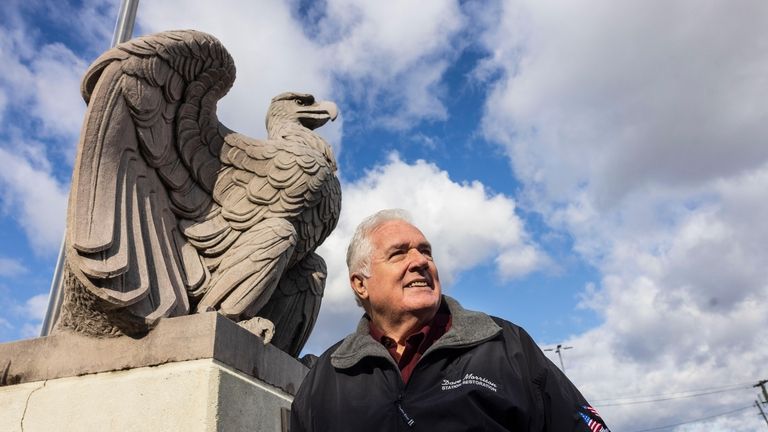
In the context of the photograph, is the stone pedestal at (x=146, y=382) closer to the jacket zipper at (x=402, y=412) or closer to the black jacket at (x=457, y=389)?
the black jacket at (x=457, y=389)

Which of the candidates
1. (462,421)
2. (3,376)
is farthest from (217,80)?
(462,421)

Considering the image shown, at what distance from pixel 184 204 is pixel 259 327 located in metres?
0.89

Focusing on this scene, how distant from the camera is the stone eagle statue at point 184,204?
2484mm

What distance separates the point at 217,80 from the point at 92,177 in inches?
42.1

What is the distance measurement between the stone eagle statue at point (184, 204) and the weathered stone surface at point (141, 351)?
79mm

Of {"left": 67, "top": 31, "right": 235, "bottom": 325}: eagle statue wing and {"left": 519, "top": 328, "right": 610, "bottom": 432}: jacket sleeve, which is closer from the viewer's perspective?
{"left": 519, "top": 328, "right": 610, "bottom": 432}: jacket sleeve

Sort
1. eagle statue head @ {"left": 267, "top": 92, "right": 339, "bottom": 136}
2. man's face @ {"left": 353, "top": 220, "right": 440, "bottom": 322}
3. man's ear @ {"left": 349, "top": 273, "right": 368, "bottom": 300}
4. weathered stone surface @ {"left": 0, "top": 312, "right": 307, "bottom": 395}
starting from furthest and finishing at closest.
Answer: eagle statue head @ {"left": 267, "top": 92, "right": 339, "bottom": 136} < weathered stone surface @ {"left": 0, "top": 312, "right": 307, "bottom": 395} < man's ear @ {"left": 349, "top": 273, "right": 368, "bottom": 300} < man's face @ {"left": 353, "top": 220, "right": 440, "bottom": 322}

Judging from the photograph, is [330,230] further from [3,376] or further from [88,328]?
[3,376]

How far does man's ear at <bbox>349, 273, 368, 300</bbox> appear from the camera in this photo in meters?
1.76

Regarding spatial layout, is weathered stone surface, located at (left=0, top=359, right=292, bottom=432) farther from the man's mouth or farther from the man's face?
the man's mouth

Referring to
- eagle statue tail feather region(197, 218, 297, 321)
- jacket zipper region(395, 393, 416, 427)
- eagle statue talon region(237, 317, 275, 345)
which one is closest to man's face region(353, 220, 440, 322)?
jacket zipper region(395, 393, 416, 427)

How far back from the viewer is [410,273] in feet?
5.28

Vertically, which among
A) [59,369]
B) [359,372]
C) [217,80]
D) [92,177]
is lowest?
[359,372]

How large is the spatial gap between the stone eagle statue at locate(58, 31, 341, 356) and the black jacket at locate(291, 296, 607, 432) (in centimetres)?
137
